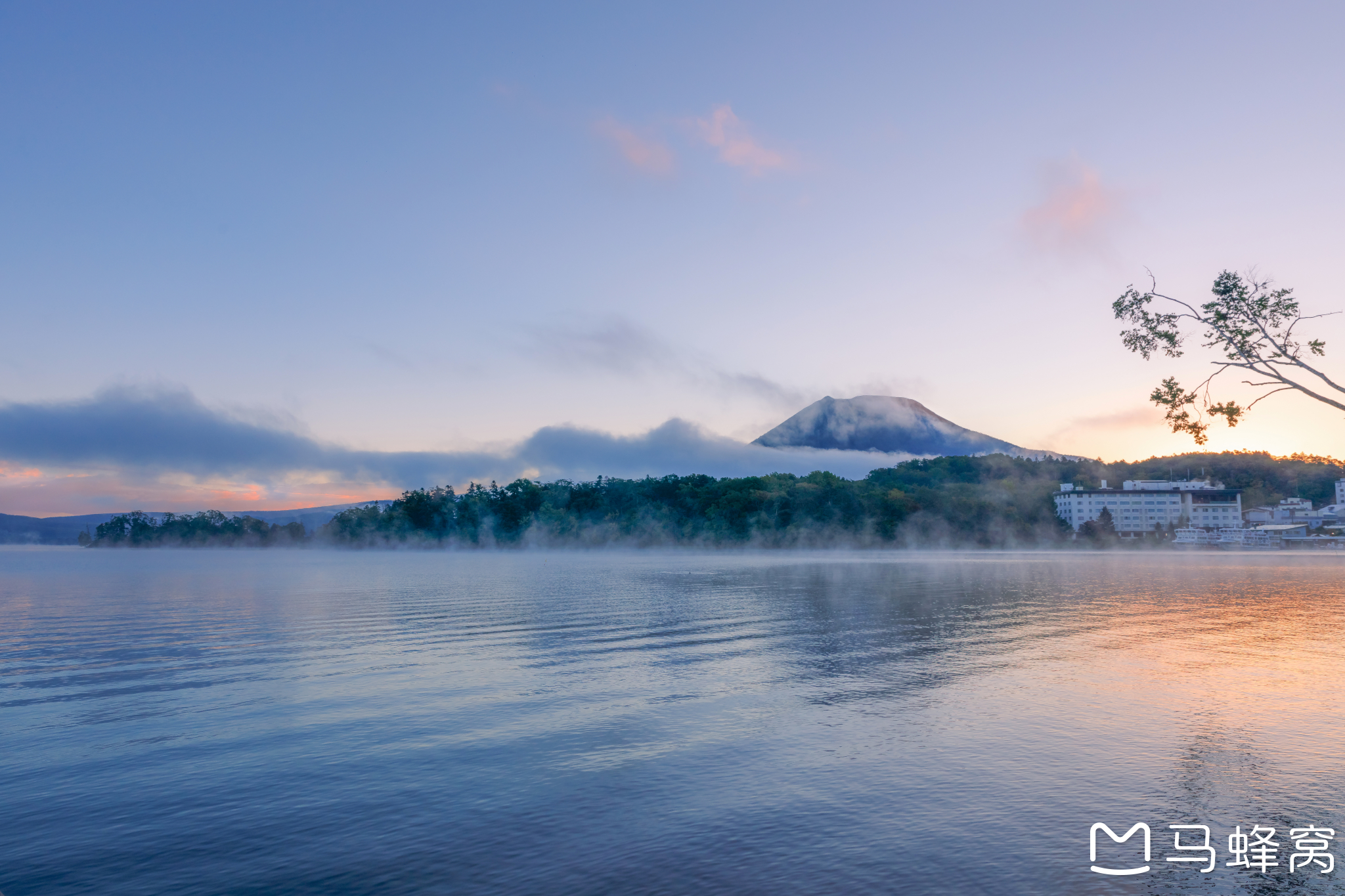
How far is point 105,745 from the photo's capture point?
15.6 metres

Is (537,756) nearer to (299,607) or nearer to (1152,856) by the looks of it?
(1152,856)

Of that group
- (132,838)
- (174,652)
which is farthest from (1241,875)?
(174,652)

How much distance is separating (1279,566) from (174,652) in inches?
4518

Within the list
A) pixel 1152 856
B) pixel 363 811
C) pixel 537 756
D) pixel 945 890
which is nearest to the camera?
pixel 945 890

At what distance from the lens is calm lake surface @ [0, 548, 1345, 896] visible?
9.85m

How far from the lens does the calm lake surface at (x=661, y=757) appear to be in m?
9.85

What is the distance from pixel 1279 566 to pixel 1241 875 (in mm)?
112331

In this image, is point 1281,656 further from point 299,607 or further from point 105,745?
point 299,607

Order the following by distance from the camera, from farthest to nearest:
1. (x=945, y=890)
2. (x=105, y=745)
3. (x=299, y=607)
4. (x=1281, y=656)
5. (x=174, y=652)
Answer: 1. (x=299, y=607)
2. (x=174, y=652)
3. (x=1281, y=656)
4. (x=105, y=745)
5. (x=945, y=890)

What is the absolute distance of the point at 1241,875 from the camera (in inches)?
370

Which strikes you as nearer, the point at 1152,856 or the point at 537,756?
the point at 1152,856

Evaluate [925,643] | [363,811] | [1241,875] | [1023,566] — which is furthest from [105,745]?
[1023,566]

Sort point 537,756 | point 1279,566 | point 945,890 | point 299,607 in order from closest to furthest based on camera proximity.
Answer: point 945,890, point 537,756, point 299,607, point 1279,566

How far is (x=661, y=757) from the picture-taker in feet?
47.5
